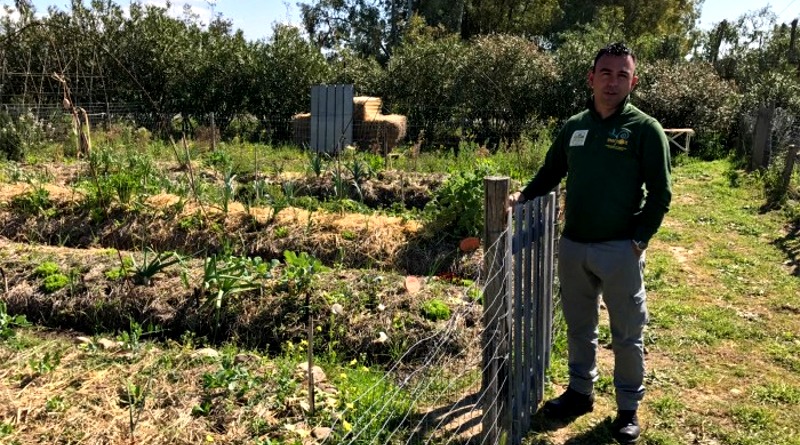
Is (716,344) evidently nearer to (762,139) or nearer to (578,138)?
(578,138)

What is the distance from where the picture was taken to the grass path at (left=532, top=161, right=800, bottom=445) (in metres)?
3.66

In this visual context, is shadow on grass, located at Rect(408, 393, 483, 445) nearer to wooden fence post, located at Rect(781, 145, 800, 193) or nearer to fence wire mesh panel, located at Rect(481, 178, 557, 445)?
fence wire mesh panel, located at Rect(481, 178, 557, 445)

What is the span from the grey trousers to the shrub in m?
13.3

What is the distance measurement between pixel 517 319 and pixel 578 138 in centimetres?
99

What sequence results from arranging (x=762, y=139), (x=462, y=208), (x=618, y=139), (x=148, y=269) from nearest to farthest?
(x=618, y=139) < (x=148, y=269) < (x=462, y=208) < (x=762, y=139)

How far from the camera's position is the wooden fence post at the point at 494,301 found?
2.94 meters

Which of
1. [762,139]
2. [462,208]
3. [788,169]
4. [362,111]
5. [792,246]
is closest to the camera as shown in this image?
[462,208]

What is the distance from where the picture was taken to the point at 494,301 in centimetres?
298

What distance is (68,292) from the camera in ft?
A: 16.5

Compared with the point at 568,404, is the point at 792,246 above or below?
above

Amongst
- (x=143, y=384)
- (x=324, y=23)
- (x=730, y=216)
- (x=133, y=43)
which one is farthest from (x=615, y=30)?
(x=324, y=23)

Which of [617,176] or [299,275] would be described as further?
[299,275]

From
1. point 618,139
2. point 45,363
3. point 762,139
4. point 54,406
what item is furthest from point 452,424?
point 762,139

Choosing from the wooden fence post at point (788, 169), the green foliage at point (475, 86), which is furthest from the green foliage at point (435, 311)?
the green foliage at point (475, 86)
